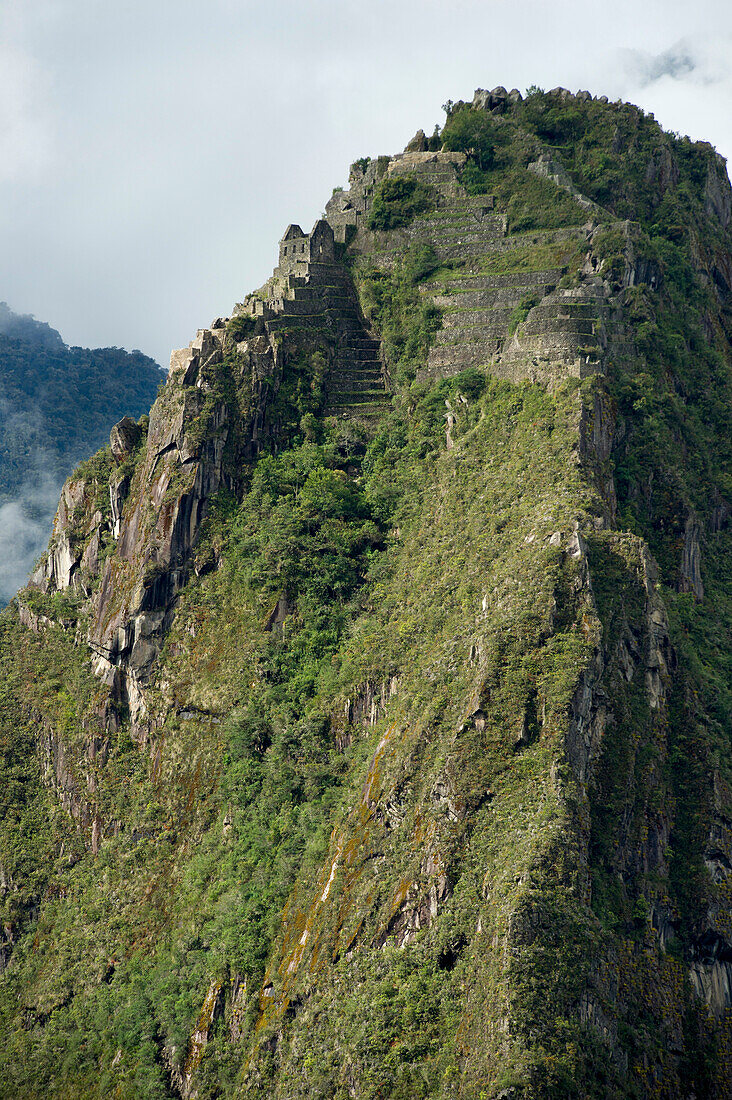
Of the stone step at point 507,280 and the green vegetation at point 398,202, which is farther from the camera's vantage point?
the green vegetation at point 398,202

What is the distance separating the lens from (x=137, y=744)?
226 ft

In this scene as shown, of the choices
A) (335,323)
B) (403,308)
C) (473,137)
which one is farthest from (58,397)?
(403,308)

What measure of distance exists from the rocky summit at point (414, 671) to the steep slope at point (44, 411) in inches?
1937

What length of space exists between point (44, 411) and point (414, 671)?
100098 millimetres

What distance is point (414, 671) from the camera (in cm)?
5641

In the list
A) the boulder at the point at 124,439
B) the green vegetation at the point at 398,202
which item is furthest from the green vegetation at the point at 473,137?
the boulder at the point at 124,439

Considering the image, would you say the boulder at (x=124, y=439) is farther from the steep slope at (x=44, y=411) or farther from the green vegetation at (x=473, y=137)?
the steep slope at (x=44, y=411)

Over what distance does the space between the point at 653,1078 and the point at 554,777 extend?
10755 mm

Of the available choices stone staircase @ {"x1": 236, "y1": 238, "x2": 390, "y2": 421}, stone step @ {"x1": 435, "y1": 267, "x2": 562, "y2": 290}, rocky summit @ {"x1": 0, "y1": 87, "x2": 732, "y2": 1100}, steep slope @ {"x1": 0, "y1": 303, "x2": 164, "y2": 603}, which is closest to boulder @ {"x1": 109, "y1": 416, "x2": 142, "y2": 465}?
rocky summit @ {"x1": 0, "y1": 87, "x2": 732, "y2": 1100}

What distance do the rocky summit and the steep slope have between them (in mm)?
49196

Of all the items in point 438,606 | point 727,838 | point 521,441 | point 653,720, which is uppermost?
point 521,441

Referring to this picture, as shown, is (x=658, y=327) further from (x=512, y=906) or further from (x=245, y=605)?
(x=512, y=906)

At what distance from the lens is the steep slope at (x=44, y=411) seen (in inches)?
5025

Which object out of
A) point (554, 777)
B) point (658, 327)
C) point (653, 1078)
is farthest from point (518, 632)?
point (658, 327)
